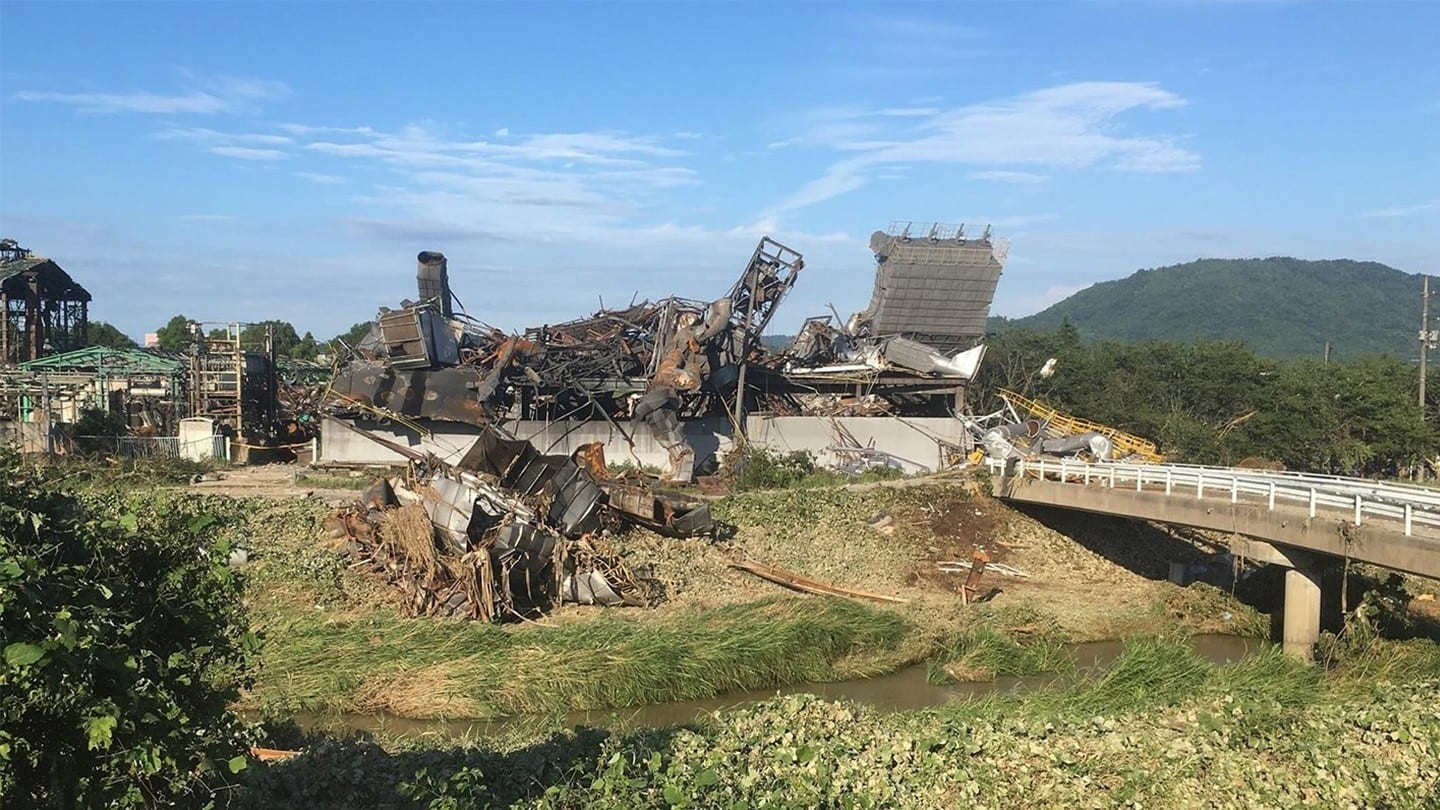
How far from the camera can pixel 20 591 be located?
5.81 meters

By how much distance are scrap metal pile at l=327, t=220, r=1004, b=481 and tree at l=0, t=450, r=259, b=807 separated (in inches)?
988

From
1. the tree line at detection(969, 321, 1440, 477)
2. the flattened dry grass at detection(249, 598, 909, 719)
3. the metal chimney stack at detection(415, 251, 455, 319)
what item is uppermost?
the metal chimney stack at detection(415, 251, 455, 319)

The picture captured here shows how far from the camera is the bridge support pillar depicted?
64.1 ft

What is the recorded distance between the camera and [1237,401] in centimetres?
4684

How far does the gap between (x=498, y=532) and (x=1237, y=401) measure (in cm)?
3716

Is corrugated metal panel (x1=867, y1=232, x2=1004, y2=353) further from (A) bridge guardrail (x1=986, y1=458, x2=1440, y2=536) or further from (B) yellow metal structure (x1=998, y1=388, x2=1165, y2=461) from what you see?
(A) bridge guardrail (x1=986, y1=458, x2=1440, y2=536)

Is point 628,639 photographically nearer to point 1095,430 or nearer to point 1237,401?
point 1095,430

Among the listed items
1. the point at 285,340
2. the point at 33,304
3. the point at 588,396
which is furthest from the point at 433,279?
the point at 285,340

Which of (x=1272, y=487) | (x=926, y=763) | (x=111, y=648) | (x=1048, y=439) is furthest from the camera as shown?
(x=1048, y=439)

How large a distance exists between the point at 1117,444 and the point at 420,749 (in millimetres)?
28253

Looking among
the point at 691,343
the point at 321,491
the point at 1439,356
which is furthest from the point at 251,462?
the point at 1439,356

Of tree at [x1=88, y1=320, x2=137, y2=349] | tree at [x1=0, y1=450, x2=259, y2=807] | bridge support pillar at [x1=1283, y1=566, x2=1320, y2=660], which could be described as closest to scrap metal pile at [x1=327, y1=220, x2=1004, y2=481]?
bridge support pillar at [x1=1283, y1=566, x2=1320, y2=660]

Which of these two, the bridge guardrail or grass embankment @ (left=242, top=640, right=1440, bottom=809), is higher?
the bridge guardrail

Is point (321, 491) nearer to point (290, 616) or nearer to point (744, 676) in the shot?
point (290, 616)
